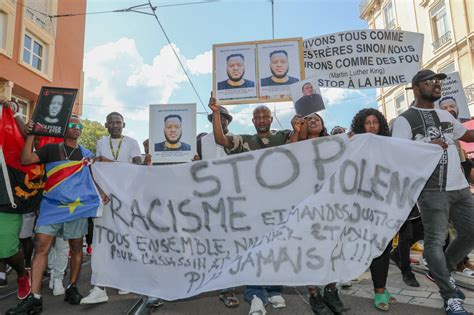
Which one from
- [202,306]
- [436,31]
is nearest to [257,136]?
[202,306]

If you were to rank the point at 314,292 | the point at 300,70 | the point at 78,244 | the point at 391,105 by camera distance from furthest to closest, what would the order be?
the point at 391,105
the point at 300,70
the point at 78,244
the point at 314,292

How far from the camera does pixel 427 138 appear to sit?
314 centimetres

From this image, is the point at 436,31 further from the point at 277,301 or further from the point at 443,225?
the point at 277,301

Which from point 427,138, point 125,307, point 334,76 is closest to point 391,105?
point 334,76

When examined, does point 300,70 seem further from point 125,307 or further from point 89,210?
point 125,307

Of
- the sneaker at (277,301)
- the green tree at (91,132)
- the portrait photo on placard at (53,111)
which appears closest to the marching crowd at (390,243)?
the sneaker at (277,301)

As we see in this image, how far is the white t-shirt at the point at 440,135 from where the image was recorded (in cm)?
299

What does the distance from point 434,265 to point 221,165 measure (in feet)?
6.54

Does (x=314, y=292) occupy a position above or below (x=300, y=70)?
below

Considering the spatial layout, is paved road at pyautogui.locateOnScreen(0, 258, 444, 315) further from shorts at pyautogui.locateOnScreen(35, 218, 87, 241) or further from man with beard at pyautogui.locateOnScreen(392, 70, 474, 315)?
shorts at pyautogui.locateOnScreen(35, 218, 87, 241)

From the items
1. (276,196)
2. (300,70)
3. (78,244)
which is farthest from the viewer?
(300,70)

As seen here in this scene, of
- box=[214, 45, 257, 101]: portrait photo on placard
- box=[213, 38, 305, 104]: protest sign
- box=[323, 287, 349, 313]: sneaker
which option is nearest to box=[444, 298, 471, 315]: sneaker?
box=[323, 287, 349, 313]: sneaker

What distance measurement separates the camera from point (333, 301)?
2.91 m

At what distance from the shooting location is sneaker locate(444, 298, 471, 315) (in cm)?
267
